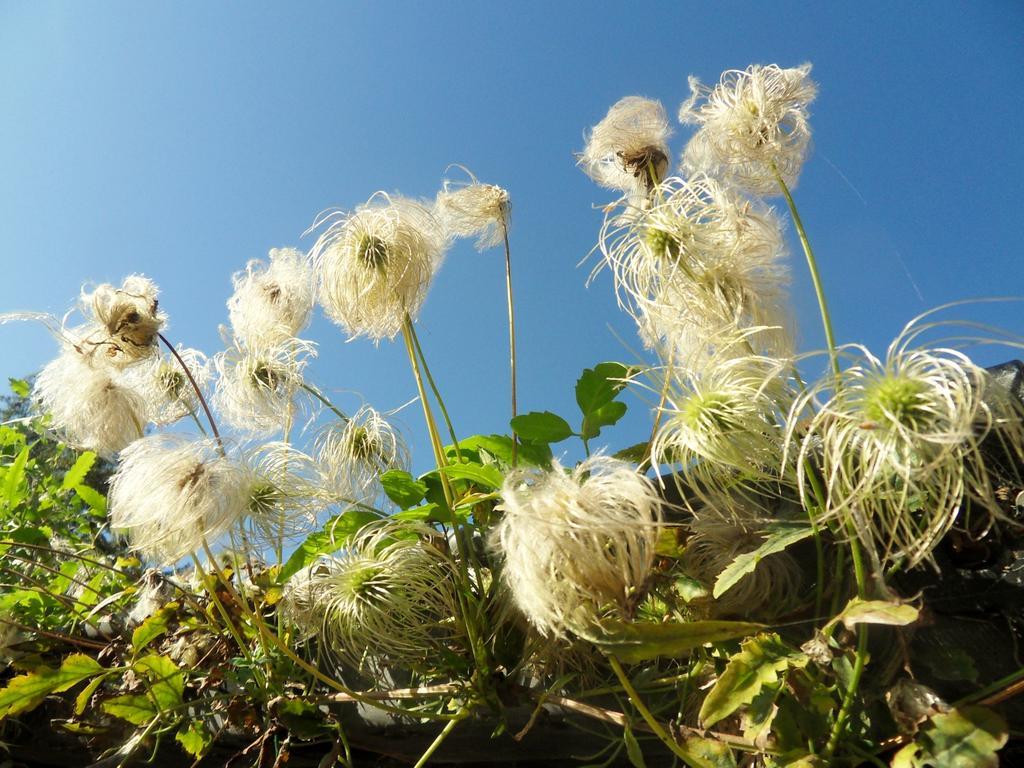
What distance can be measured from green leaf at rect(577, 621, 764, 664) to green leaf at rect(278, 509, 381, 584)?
0.48m

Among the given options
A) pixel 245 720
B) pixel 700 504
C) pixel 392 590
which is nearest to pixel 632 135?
pixel 700 504

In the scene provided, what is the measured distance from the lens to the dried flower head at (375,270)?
115 centimetres

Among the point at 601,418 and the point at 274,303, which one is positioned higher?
the point at 274,303

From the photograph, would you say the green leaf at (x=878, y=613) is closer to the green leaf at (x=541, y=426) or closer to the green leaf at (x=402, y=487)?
the green leaf at (x=541, y=426)

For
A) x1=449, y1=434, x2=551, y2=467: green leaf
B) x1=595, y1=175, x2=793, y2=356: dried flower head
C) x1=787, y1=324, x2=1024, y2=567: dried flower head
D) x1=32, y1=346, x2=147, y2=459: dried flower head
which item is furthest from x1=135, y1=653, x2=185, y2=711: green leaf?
x1=787, y1=324, x2=1024, y2=567: dried flower head

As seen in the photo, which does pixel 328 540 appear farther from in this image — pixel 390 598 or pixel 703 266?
pixel 703 266

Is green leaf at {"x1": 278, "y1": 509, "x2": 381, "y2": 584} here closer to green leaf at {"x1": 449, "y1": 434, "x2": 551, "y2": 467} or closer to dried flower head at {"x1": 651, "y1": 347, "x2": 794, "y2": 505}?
green leaf at {"x1": 449, "y1": 434, "x2": 551, "y2": 467}

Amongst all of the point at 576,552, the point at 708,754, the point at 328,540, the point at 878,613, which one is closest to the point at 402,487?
the point at 328,540

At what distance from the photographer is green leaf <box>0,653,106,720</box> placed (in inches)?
43.1

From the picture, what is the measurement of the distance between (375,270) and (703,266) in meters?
0.54

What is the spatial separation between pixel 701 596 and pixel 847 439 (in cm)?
36

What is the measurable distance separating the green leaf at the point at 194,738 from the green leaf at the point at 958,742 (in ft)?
3.13

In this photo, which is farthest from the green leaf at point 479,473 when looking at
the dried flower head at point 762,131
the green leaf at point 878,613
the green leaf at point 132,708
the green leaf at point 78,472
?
the green leaf at point 78,472

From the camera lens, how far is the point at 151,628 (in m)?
1.16
